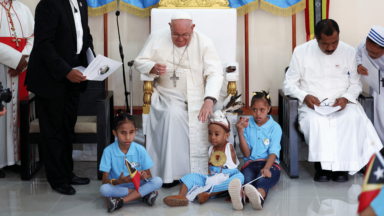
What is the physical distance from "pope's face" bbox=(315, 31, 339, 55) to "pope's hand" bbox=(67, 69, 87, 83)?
229 cm

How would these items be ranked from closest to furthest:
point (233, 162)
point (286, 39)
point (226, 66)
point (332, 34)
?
point (233, 162)
point (332, 34)
point (226, 66)
point (286, 39)

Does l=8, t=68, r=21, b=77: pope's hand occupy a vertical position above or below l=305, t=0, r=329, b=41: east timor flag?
below

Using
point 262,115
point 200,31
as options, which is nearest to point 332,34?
point 262,115

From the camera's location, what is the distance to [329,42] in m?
4.46

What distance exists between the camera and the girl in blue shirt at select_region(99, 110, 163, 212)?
364 cm

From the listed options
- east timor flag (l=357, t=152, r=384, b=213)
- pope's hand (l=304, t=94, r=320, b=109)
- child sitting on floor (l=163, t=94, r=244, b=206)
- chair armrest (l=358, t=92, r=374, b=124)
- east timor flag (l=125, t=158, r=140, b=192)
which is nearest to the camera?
east timor flag (l=357, t=152, r=384, b=213)

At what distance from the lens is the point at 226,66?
4.75 meters

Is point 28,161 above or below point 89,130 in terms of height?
below

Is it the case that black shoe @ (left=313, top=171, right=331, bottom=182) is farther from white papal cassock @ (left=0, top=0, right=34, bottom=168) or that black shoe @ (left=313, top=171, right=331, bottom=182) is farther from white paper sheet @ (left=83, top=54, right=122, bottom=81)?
white papal cassock @ (left=0, top=0, right=34, bottom=168)

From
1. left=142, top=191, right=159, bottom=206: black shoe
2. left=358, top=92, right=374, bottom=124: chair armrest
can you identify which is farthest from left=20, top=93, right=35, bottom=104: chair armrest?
left=358, top=92, right=374, bottom=124: chair armrest

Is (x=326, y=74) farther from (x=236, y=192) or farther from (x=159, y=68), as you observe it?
(x=236, y=192)

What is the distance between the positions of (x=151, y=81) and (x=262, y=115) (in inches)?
44.8

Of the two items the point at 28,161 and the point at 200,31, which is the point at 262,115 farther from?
the point at 28,161

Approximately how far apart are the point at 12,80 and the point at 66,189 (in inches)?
51.4
